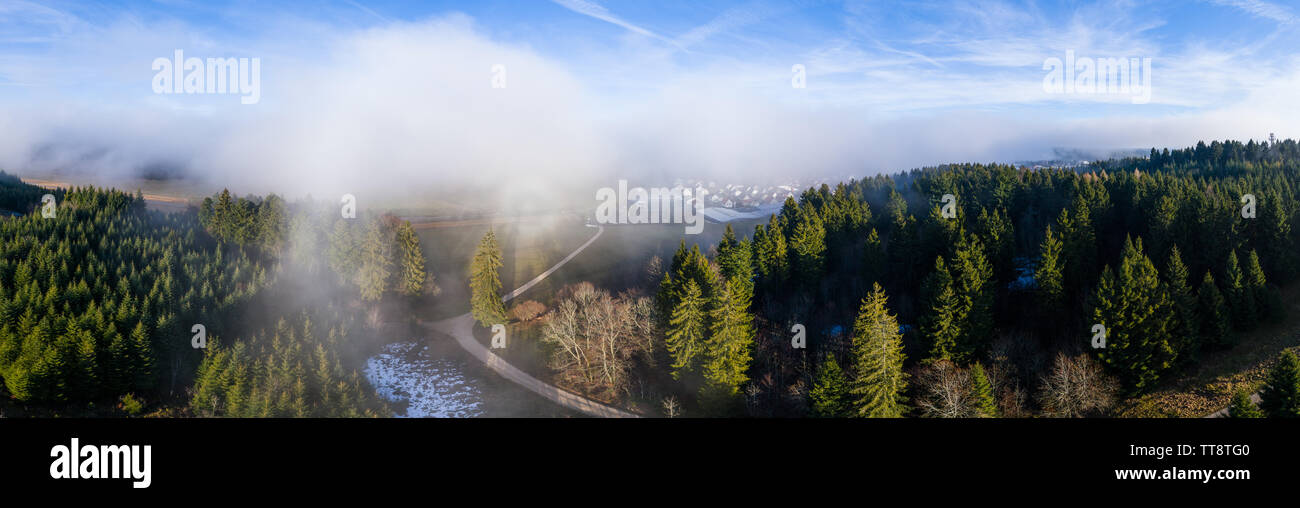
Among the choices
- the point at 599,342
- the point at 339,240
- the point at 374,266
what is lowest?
the point at 599,342

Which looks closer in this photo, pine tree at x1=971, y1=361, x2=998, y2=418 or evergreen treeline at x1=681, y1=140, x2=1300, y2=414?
pine tree at x1=971, y1=361, x2=998, y2=418

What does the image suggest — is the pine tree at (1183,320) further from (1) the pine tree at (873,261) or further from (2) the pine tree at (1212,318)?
(1) the pine tree at (873,261)

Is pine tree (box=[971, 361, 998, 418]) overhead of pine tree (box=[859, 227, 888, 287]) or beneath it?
beneath

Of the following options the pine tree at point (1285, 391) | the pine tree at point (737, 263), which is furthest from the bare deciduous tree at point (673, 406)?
the pine tree at point (1285, 391)

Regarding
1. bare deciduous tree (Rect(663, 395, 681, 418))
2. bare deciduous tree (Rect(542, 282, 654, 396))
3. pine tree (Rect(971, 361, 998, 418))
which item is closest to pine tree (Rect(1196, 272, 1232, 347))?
pine tree (Rect(971, 361, 998, 418))

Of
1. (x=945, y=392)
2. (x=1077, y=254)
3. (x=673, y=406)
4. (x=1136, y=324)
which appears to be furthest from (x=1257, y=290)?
(x=673, y=406)

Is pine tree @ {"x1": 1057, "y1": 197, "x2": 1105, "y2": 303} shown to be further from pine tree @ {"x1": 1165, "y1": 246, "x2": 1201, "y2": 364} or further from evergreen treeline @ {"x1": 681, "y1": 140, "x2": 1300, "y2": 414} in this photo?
pine tree @ {"x1": 1165, "y1": 246, "x2": 1201, "y2": 364}

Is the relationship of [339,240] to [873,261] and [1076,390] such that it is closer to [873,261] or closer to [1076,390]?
[873,261]
